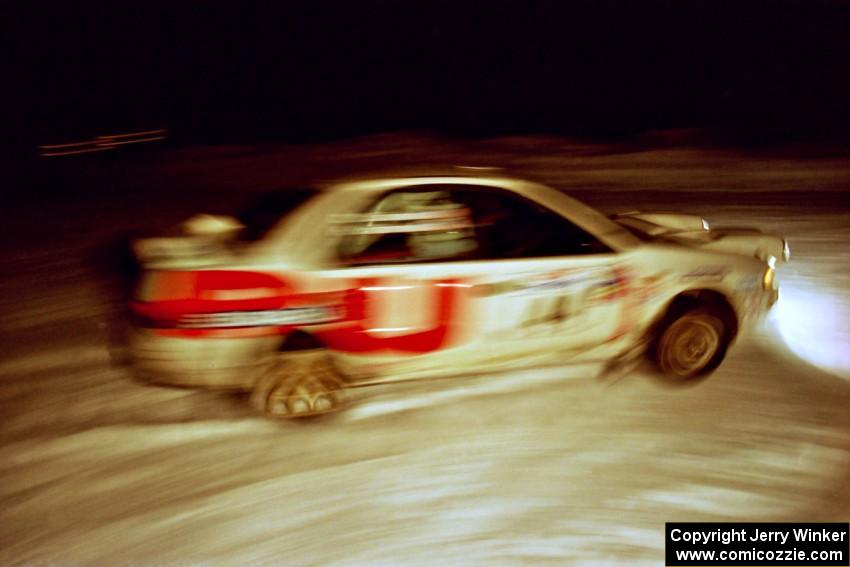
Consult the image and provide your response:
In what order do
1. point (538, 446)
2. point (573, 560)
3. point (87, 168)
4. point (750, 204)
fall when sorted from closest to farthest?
point (573, 560) → point (538, 446) → point (750, 204) → point (87, 168)

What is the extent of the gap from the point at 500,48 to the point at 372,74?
386 cm

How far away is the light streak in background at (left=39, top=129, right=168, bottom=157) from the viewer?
17094mm

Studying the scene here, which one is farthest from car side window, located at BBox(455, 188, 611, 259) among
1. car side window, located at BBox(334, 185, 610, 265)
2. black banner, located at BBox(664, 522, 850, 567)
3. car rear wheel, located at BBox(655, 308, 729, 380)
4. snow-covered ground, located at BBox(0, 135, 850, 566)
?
black banner, located at BBox(664, 522, 850, 567)

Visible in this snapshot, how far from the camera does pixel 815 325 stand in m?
6.43

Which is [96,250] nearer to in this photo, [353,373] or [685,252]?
[353,373]

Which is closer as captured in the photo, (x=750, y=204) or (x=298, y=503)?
(x=298, y=503)

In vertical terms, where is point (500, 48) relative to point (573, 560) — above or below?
above

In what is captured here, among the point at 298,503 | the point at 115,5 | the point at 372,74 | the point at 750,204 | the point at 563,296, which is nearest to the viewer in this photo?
the point at 298,503

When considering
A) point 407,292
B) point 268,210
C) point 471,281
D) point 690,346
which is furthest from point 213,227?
point 690,346

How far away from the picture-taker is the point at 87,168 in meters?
15.3

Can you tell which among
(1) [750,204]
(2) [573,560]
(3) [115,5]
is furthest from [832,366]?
(3) [115,5]

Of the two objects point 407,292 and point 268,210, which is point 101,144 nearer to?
point 268,210

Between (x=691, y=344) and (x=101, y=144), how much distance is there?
583 inches

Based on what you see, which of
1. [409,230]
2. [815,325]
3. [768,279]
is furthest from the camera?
[815,325]
